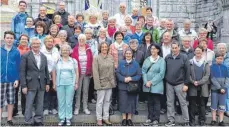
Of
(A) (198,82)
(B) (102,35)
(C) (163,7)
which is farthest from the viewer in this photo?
(C) (163,7)

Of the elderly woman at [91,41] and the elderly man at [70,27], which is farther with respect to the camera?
the elderly man at [70,27]

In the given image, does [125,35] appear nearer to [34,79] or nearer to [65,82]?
[65,82]

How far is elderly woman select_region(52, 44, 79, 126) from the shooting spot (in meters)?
7.33

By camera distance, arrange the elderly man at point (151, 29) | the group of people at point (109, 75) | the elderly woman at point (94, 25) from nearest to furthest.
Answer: the group of people at point (109, 75)
the elderly man at point (151, 29)
the elderly woman at point (94, 25)

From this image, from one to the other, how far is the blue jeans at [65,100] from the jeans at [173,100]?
1984mm

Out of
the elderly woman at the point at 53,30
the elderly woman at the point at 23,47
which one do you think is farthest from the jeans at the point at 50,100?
the elderly woman at the point at 53,30

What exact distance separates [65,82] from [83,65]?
0.58 meters

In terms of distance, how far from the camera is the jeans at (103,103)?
7520 millimetres

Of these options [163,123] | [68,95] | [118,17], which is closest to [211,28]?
[118,17]

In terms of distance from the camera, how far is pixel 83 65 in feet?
25.1

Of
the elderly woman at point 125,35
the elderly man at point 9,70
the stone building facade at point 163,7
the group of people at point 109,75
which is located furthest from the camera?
the stone building facade at point 163,7

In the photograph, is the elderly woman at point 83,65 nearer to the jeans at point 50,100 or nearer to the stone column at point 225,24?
the jeans at point 50,100

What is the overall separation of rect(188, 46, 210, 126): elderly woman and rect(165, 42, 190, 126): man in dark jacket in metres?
0.16

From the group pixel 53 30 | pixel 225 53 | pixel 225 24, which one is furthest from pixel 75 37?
pixel 225 24
